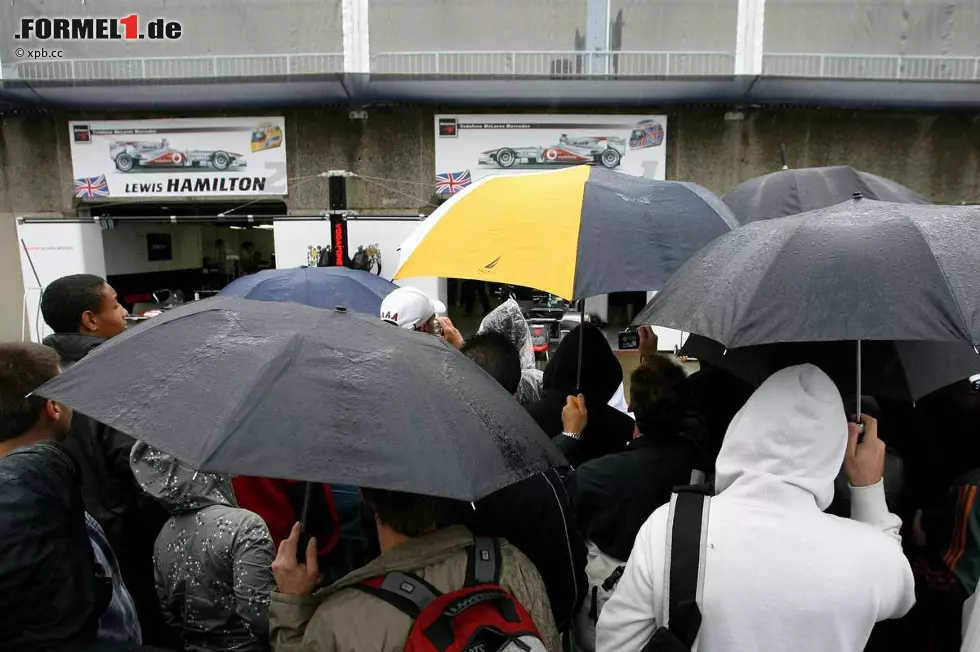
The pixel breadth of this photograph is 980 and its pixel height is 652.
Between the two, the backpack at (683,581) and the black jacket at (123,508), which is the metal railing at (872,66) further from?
the black jacket at (123,508)

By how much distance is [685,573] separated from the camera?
152 centimetres

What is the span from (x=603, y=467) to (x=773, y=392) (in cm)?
93

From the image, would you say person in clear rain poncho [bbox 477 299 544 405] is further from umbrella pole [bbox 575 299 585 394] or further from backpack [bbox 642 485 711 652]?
backpack [bbox 642 485 711 652]

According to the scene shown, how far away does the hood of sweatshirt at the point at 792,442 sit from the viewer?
1524 millimetres

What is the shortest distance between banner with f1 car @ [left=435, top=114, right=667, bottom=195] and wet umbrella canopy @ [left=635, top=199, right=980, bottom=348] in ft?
33.8

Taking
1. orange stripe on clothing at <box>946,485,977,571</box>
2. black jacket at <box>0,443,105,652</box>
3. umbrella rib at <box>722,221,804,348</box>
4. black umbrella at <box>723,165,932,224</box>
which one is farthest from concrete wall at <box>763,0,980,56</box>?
black jacket at <box>0,443,105,652</box>

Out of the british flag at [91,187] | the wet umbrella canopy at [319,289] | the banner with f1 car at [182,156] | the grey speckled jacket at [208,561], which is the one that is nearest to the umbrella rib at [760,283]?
the grey speckled jacket at [208,561]

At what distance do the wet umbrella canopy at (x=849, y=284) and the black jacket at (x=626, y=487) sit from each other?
0.69m

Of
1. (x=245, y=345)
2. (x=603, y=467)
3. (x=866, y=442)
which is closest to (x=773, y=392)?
(x=866, y=442)

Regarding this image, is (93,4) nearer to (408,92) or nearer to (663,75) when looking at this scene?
(408,92)

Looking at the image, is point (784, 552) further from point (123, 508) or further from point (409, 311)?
point (409, 311)

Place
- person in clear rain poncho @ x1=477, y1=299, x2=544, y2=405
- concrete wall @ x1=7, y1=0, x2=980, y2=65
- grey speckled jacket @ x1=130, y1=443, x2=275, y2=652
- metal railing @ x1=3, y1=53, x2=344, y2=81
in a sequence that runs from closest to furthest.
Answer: grey speckled jacket @ x1=130, y1=443, x2=275, y2=652, person in clear rain poncho @ x1=477, y1=299, x2=544, y2=405, concrete wall @ x1=7, y1=0, x2=980, y2=65, metal railing @ x1=3, y1=53, x2=344, y2=81

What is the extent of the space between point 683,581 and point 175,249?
1751 centimetres

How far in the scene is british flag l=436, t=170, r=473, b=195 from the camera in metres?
12.0
